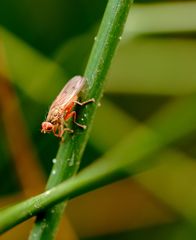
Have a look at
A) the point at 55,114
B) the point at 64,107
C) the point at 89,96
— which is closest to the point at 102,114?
the point at 55,114

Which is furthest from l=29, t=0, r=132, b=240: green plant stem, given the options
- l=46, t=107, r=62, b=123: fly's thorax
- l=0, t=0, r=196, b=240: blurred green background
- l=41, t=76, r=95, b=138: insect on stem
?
l=0, t=0, r=196, b=240: blurred green background

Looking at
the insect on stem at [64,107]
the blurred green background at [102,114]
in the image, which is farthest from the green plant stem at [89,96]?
the blurred green background at [102,114]

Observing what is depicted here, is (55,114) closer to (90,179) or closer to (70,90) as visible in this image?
(70,90)

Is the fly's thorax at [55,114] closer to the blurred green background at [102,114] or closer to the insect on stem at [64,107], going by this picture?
the insect on stem at [64,107]

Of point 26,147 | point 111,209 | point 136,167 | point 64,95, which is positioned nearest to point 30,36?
point 26,147

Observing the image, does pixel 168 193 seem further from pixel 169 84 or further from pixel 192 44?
pixel 192 44

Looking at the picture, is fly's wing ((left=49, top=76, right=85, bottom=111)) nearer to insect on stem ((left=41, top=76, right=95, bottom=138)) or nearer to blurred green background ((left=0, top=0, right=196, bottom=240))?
insect on stem ((left=41, top=76, right=95, bottom=138))
